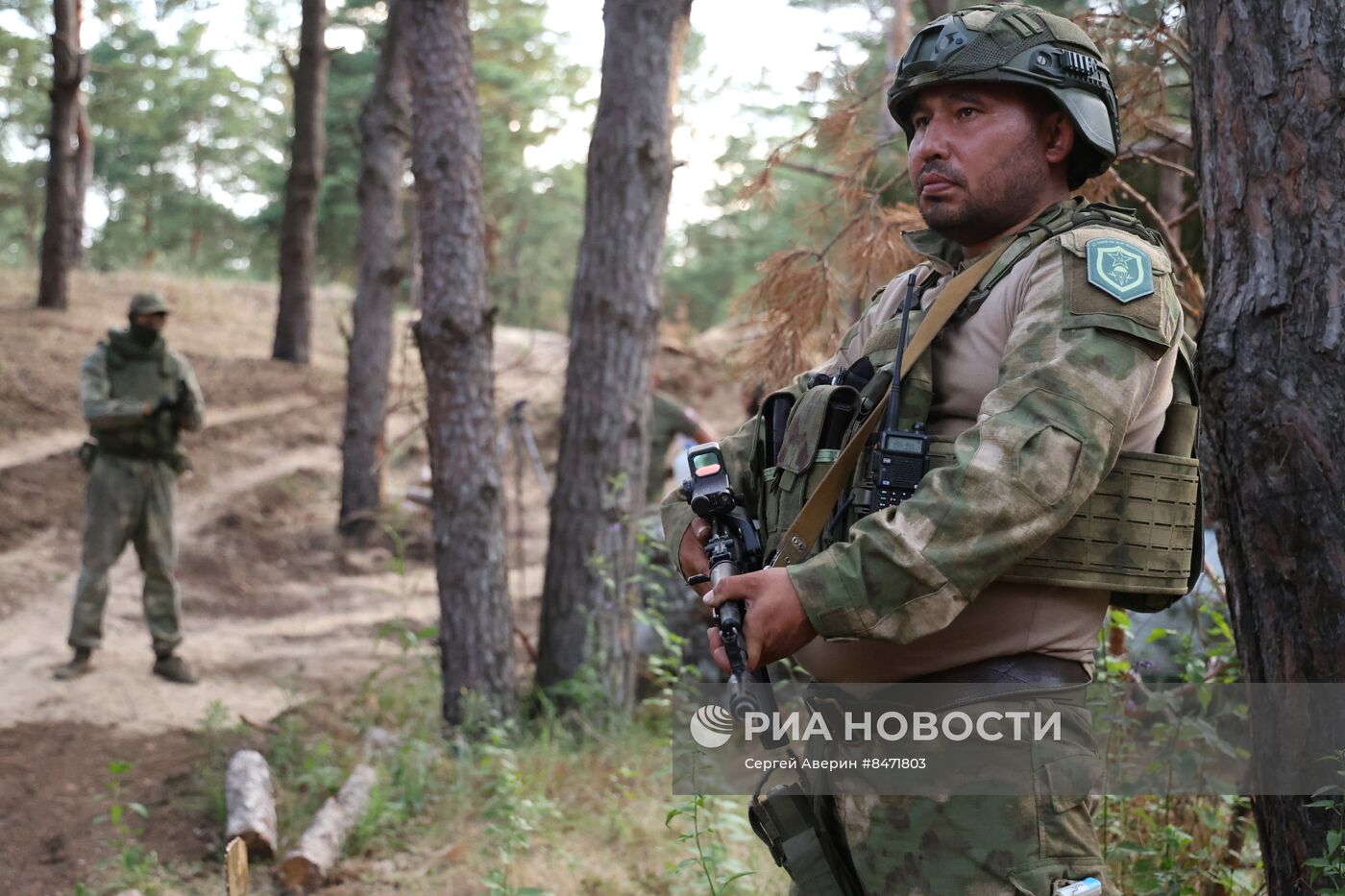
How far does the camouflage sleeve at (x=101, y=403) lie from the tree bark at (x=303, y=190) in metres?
9.07

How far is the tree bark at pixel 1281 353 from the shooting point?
252cm

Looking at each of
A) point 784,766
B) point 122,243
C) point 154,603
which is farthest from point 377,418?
point 122,243

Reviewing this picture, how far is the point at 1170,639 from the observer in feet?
17.8

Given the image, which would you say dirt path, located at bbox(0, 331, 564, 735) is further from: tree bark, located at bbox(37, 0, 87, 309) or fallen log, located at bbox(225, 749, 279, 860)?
tree bark, located at bbox(37, 0, 87, 309)

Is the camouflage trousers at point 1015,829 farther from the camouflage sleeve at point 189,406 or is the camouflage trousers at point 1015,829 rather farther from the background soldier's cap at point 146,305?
the background soldier's cap at point 146,305

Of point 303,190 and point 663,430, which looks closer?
point 663,430

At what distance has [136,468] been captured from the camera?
27.3 feet

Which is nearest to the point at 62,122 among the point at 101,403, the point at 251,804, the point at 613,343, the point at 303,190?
the point at 303,190

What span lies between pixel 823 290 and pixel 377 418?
29.7 ft

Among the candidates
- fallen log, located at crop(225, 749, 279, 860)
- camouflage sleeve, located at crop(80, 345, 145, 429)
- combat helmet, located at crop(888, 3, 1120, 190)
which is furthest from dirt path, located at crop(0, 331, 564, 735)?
combat helmet, located at crop(888, 3, 1120, 190)

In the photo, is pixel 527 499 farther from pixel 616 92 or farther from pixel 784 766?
pixel 784 766

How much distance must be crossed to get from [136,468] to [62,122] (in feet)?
34.3

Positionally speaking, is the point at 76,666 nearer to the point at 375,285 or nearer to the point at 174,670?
the point at 174,670

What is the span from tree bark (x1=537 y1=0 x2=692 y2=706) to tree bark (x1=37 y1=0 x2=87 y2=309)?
504 inches
